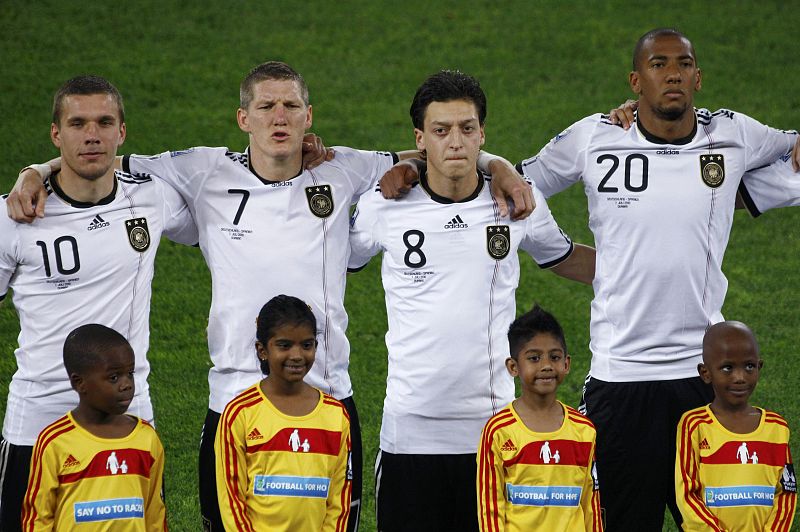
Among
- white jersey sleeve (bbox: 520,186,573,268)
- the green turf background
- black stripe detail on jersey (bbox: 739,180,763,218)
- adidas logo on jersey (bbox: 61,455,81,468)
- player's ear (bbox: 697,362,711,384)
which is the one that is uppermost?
the green turf background

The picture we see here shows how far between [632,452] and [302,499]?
4.73 ft

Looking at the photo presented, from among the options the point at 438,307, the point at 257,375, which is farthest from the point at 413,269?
the point at 257,375

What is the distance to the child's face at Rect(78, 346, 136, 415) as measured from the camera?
476 cm

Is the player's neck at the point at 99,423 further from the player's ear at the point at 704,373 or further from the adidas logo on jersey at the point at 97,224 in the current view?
the player's ear at the point at 704,373

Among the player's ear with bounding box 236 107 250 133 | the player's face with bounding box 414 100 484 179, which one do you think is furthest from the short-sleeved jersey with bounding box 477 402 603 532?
the player's ear with bounding box 236 107 250 133

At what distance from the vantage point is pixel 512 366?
500 centimetres

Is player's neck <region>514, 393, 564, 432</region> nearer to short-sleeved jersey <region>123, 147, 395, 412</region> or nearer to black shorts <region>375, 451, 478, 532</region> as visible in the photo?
black shorts <region>375, 451, 478, 532</region>

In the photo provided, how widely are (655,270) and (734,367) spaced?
22.7 inches

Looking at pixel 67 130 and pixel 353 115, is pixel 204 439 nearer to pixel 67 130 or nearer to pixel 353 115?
pixel 67 130

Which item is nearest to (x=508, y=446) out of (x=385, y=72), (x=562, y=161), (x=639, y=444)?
(x=639, y=444)

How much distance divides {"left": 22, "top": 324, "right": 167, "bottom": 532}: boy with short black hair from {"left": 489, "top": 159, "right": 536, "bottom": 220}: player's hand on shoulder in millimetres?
1579

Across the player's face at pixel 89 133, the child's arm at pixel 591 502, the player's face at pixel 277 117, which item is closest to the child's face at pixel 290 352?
the player's face at pixel 277 117

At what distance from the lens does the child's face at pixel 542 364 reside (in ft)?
15.9

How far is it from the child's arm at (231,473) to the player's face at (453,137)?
50.6 inches
